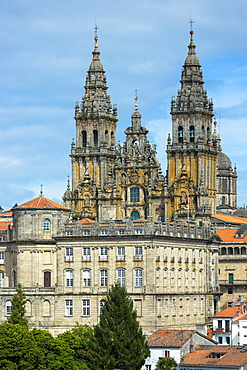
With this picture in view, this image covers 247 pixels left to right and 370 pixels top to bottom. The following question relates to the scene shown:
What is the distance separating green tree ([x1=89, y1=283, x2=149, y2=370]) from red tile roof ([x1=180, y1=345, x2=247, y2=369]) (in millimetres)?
5078

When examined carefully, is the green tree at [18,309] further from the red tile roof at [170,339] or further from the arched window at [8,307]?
the red tile roof at [170,339]

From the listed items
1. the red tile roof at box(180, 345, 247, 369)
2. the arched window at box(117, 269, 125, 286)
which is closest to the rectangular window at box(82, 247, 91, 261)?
the arched window at box(117, 269, 125, 286)

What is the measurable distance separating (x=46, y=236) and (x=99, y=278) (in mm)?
9984

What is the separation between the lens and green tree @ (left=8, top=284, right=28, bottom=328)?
160 metres

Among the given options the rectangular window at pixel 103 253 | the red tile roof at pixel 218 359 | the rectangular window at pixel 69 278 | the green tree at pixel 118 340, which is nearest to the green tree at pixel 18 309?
the rectangular window at pixel 69 278

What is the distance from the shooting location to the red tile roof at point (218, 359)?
449 feet

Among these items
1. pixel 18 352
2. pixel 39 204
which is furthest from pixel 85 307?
pixel 18 352

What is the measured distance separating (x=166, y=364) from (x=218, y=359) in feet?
17.4

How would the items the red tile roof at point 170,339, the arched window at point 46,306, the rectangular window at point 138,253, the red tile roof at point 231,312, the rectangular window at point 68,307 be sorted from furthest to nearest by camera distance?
the arched window at point 46,306
the rectangular window at point 68,307
the rectangular window at point 138,253
the red tile roof at point 231,312
the red tile roof at point 170,339

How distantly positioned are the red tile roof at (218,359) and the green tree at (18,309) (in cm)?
2460

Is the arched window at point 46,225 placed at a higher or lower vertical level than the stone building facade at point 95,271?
higher

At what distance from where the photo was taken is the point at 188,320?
175750mm

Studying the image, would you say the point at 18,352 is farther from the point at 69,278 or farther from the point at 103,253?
the point at 103,253

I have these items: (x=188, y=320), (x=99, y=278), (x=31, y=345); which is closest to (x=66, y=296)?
(x=99, y=278)
